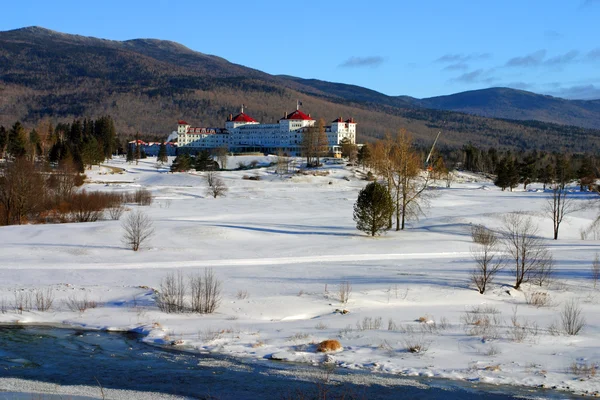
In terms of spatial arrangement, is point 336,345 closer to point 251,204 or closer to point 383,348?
point 383,348

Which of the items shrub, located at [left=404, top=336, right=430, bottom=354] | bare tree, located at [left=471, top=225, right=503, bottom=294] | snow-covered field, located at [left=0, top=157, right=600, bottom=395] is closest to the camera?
snow-covered field, located at [left=0, top=157, right=600, bottom=395]

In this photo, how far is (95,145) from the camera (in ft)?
344

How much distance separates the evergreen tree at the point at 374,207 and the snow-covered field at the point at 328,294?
0.99 m

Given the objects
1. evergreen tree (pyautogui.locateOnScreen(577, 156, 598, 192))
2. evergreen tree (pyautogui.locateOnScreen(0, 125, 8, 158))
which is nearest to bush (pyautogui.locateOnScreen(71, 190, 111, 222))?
evergreen tree (pyautogui.locateOnScreen(0, 125, 8, 158))

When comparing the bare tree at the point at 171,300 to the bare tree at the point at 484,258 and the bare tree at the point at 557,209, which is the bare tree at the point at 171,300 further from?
the bare tree at the point at 557,209

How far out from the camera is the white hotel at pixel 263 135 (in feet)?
506

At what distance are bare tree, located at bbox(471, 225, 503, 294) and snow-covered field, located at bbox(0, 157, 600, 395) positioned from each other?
1.50ft

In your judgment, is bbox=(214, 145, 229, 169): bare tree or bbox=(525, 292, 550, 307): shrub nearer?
bbox=(525, 292, 550, 307): shrub

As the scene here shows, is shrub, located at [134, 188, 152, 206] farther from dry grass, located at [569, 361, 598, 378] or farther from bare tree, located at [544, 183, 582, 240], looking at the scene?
dry grass, located at [569, 361, 598, 378]

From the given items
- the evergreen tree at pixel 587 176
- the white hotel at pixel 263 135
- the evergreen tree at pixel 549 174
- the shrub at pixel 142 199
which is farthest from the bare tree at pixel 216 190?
the white hotel at pixel 263 135

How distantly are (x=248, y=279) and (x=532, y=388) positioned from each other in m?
14.0

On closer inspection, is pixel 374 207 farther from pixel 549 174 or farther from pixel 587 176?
pixel 549 174

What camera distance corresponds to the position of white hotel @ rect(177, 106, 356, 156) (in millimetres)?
154375

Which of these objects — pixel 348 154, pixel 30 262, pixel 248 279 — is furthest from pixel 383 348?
pixel 348 154
